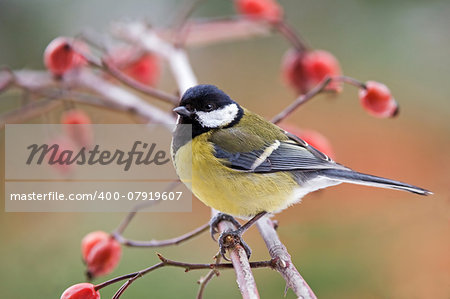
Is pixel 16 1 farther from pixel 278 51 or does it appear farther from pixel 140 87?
pixel 140 87

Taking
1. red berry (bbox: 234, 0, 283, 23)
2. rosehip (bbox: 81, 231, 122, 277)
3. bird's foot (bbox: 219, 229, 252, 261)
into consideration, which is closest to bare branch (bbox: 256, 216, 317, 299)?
bird's foot (bbox: 219, 229, 252, 261)

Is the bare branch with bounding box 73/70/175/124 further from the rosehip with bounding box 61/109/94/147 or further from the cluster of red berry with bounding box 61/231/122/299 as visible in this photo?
the cluster of red berry with bounding box 61/231/122/299

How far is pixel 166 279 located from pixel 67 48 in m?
0.52

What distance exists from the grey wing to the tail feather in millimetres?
12

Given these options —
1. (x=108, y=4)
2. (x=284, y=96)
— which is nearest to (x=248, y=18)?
(x=284, y=96)

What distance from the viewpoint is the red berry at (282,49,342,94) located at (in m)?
1.02

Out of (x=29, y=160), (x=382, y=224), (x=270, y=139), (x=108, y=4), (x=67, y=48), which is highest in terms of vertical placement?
(x=108, y=4)

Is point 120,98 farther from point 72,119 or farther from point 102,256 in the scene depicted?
point 102,256

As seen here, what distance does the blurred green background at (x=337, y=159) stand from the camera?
2.91ft

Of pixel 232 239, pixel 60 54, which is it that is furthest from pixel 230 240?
pixel 60 54

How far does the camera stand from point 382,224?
0.87m

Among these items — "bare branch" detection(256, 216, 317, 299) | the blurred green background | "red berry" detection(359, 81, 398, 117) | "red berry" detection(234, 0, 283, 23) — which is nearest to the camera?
"bare branch" detection(256, 216, 317, 299)

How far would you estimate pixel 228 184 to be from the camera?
0.77 meters

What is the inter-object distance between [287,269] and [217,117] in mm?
425
